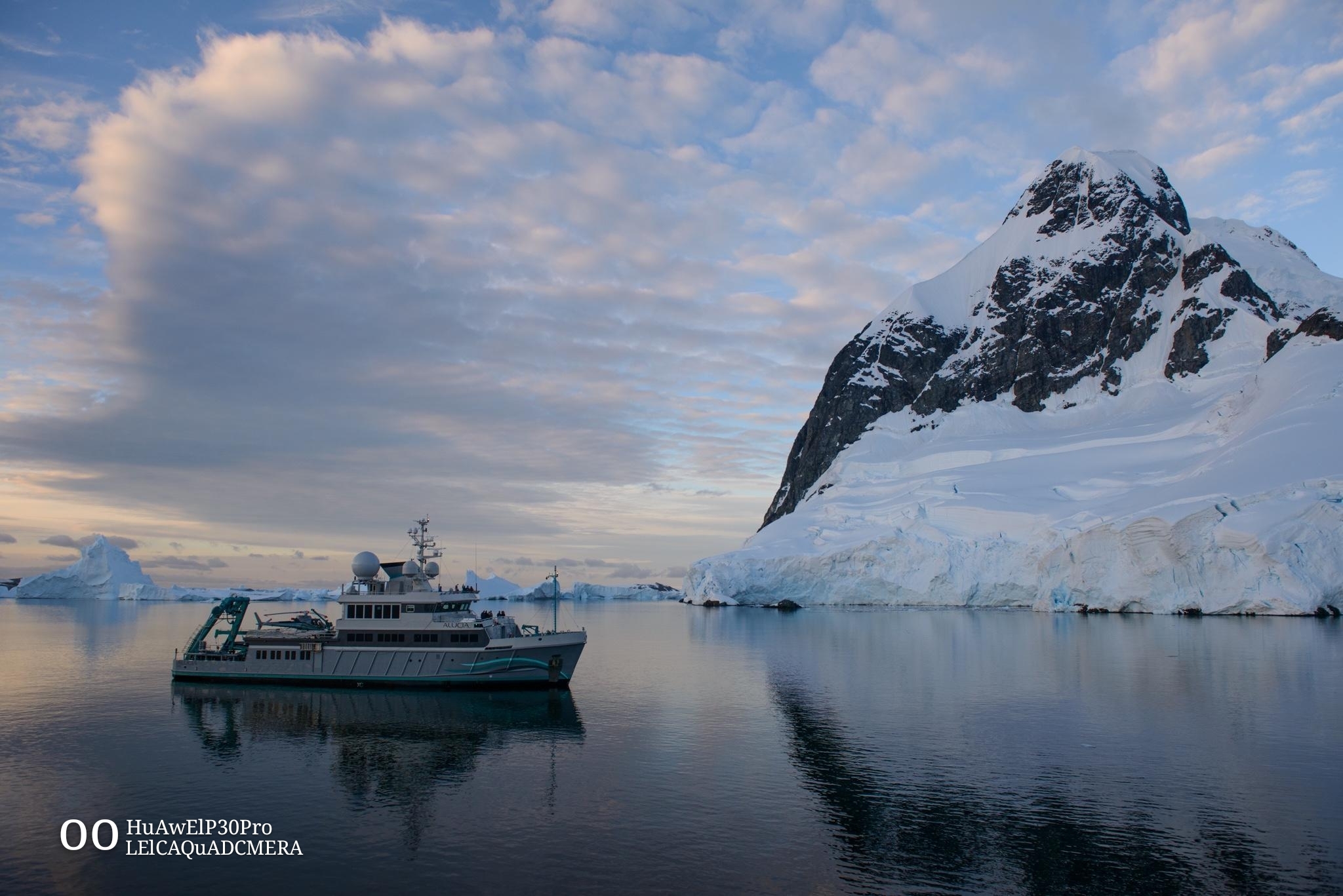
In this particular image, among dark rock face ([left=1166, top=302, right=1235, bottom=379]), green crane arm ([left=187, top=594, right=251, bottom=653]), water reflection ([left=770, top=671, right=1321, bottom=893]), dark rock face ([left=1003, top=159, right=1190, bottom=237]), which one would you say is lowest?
water reflection ([left=770, top=671, right=1321, bottom=893])

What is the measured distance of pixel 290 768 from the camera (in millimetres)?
28344

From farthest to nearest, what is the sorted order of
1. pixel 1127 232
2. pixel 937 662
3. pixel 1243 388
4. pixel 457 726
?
pixel 1127 232 < pixel 1243 388 < pixel 937 662 < pixel 457 726

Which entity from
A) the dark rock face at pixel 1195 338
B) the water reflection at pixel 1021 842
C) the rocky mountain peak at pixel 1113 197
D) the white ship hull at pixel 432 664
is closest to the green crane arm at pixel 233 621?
the white ship hull at pixel 432 664

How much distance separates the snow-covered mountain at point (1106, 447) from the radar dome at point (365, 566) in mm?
81543

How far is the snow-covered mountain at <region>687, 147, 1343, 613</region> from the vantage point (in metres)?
90.1

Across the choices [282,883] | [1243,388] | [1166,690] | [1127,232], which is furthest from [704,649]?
[1127,232]

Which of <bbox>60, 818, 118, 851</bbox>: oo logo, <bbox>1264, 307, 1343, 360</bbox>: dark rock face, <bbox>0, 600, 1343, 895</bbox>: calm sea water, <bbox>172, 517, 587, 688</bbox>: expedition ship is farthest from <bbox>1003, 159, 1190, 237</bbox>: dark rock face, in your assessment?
<bbox>60, 818, 118, 851</bbox>: oo logo

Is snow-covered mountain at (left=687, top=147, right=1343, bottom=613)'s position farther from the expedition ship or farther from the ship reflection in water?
the ship reflection in water

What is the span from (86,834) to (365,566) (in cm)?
2504

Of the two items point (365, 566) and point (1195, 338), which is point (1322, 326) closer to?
point (1195, 338)

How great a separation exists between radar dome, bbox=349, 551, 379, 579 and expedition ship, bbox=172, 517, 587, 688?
4 cm

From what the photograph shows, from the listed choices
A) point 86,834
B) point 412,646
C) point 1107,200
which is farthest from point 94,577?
point 1107,200

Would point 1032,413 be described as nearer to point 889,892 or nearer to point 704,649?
point 704,649

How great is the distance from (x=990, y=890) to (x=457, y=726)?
23496mm
